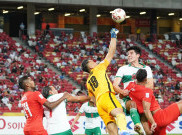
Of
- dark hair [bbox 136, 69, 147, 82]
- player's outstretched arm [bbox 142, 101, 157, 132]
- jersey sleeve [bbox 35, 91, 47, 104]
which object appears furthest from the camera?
dark hair [bbox 136, 69, 147, 82]

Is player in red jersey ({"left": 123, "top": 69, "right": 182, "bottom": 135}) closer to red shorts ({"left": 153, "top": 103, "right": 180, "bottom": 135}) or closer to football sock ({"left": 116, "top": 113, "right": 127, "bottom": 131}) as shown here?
red shorts ({"left": 153, "top": 103, "right": 180, "bottom": 135})

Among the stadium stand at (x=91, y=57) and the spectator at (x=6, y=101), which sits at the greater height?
the stadium stand at (x=91, y=57)

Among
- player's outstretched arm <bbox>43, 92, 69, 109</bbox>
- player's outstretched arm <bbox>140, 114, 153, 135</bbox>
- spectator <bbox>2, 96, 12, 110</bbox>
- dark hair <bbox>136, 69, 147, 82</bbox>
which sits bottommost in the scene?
spectator <bbox>2, 96, 12, 110</bbox>

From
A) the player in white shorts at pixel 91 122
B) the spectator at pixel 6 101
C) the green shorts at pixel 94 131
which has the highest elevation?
the player in white shorts at pixel 91 122

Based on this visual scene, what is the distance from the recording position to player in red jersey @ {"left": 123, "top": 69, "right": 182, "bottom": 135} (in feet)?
33.1

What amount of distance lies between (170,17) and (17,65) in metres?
27.8

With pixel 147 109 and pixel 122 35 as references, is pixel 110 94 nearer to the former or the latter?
pixel 147 109

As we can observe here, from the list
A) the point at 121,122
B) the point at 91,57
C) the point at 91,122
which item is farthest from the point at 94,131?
the point at 91,57

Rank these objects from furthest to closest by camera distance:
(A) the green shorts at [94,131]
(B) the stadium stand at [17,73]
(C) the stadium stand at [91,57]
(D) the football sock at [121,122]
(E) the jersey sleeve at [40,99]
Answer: (C) the stadium stand at [91,57], (B) the stadium stand at [17,73], (A) the green shorts at [94,131], (E) the jersey sleeve at [40,99], (D) the football sock at [121,122]

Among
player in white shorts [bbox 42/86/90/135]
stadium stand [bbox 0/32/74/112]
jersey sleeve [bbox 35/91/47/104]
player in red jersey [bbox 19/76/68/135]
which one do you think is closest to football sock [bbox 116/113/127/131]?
player in white shorts [bbox 42/86/90/135]

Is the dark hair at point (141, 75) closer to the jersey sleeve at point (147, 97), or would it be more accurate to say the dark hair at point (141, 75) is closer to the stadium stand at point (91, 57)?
the jersey sleeve at point (147, 97)

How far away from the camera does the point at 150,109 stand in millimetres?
10312

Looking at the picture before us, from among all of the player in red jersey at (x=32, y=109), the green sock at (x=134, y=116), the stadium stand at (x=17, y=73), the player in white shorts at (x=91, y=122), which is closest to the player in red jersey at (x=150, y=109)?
the green sock at (x=134, y=116)

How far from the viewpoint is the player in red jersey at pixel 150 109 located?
33.1ft
